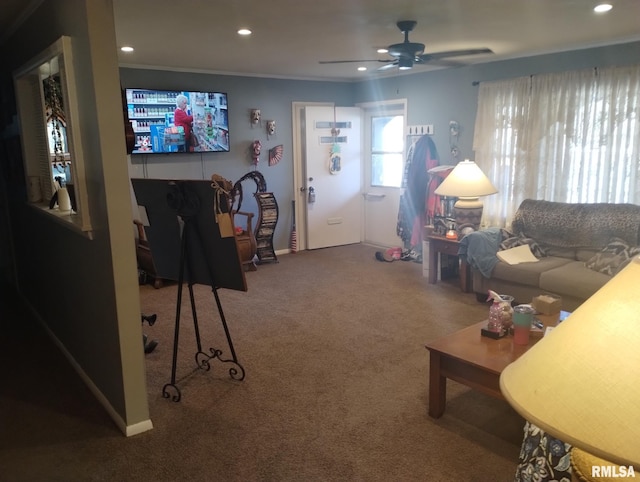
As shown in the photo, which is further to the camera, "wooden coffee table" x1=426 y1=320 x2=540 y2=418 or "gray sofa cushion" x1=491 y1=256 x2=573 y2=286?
"gray sofa cushion" x1=491 y1=256 x2=573 y2=286

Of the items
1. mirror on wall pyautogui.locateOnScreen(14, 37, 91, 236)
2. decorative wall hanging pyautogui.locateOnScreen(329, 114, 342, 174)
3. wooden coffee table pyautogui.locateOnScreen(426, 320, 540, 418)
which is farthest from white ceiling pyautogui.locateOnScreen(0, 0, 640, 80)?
wooden coffee table pyautogui.locateOnScreen(426, 320, 540, 418)

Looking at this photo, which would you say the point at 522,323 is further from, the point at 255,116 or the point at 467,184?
the point at 255,116

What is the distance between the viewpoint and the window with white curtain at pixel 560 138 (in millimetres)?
4527

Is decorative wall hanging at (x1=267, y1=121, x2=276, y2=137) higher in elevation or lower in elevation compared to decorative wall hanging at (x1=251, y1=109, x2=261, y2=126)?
lower

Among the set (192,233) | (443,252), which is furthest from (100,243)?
(443,252)

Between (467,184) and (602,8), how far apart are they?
185 centimetres

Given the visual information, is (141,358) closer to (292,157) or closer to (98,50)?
(98,50)

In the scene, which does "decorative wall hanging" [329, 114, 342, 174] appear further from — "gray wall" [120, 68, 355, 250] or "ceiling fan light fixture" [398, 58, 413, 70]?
"ceiling fan light fixture" [398, 58, 413, 70]

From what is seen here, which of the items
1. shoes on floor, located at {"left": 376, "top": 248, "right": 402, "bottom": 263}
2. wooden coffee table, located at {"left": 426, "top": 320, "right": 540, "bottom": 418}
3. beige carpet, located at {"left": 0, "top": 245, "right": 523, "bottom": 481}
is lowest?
beige carpet, located at {"left": 0, "top": 245, "right": 523, "bottom": 481}

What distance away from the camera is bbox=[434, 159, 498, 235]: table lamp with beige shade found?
4840mm

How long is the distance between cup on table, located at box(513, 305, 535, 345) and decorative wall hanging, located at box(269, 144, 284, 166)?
14.6 feet

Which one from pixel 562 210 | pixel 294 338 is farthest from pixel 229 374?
pixel 562 210

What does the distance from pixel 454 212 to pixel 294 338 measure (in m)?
2.32

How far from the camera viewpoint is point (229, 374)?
3.34m
